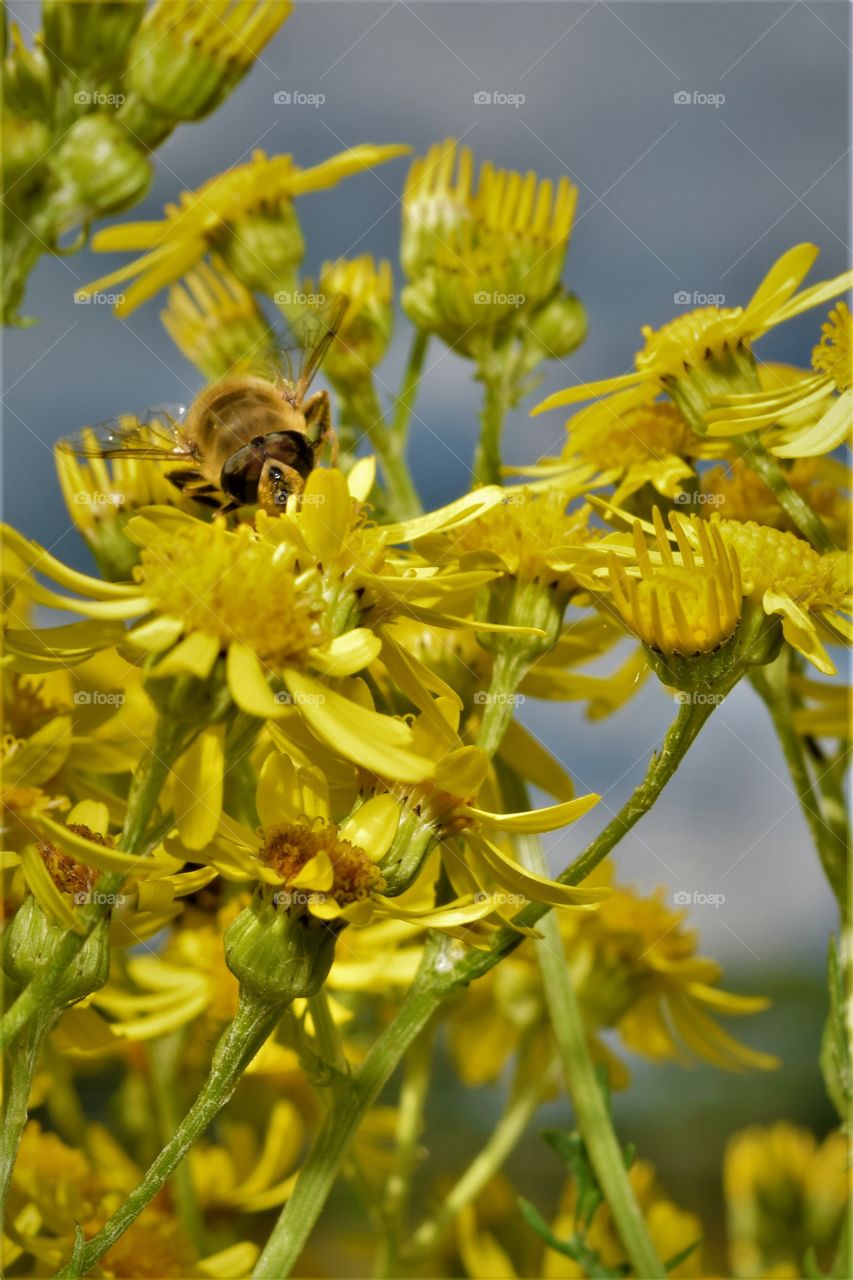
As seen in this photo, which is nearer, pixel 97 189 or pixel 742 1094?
pixel 97 189

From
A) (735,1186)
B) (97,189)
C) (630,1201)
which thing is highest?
(97,189)

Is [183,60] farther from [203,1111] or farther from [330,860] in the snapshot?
[203,1111]

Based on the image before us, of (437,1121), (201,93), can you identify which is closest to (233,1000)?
(201,93)

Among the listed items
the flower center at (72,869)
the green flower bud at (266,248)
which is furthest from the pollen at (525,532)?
the green flower bud at (266,248)

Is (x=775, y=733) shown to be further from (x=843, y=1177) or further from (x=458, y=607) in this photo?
(x=843, y=1177)

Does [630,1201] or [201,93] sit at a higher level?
[201,93]

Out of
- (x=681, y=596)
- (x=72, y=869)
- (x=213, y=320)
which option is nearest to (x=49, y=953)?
(x=72, y=869)

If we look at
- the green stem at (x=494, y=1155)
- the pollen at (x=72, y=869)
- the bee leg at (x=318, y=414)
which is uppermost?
the bee leg at (x=318, y=414)

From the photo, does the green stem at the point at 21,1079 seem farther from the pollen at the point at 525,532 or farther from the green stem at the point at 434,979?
the pollen at the point at 525,532
